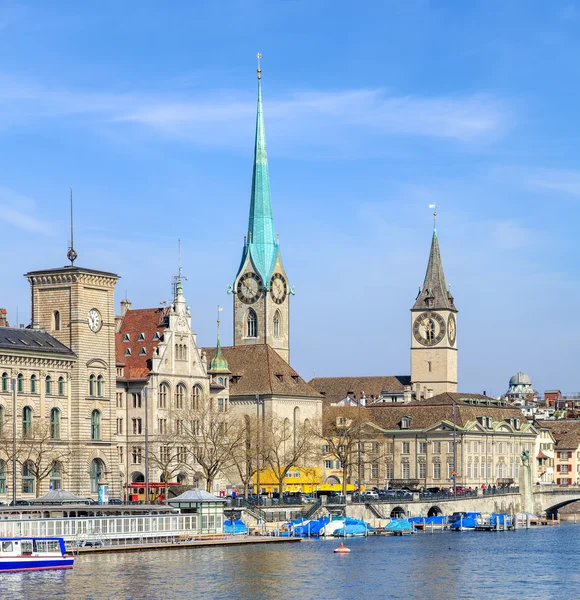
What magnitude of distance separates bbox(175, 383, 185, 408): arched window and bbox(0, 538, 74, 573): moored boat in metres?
50.5

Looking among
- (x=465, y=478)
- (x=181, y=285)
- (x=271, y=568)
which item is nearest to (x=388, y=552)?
(x=271, y=568)

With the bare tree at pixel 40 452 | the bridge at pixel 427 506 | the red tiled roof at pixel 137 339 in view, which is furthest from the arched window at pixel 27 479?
the red tiled roof at pixel 137 339

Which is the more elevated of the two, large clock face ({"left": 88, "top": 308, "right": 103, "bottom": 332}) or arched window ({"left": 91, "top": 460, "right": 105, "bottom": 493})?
large clock face ({"left": 88, "top": 308, "right": 103, "bottom": 332})

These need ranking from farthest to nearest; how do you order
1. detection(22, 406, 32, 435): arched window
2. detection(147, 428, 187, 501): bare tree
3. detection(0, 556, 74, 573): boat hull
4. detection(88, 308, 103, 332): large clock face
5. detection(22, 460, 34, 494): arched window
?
1. detection(147, 428, 187, 501): bare tree
2. detection(88, 308, 103, 332): large clock face
3. detection(22, 406, 32, 435): arched window
4. detection(22, 460, 34, 494): arched window
5. detection(0, 556, 74, 573): boat hull

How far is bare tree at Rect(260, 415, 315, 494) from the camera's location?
513 feet

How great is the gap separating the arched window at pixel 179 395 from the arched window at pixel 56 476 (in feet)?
59.9

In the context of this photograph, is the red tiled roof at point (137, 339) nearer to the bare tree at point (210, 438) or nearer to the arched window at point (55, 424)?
the bare tree at point (210, 438)

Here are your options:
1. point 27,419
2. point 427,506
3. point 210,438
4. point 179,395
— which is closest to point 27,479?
point 27,419

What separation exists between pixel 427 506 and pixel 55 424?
4236 centimetres

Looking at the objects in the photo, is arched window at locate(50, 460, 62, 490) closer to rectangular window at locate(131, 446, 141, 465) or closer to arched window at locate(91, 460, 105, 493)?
arched window at locate(91, 460, 105, 493)

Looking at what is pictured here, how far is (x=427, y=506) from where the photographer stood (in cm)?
16238

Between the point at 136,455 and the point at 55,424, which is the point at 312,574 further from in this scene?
the point at 136,455

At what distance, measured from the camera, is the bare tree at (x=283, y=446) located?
156500mm

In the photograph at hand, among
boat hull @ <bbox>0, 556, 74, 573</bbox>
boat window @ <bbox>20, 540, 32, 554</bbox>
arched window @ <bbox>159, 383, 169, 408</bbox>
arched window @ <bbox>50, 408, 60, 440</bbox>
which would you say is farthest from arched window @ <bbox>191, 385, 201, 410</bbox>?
boat hull @ <bbox>0, 556, 74, 573</bbox>
